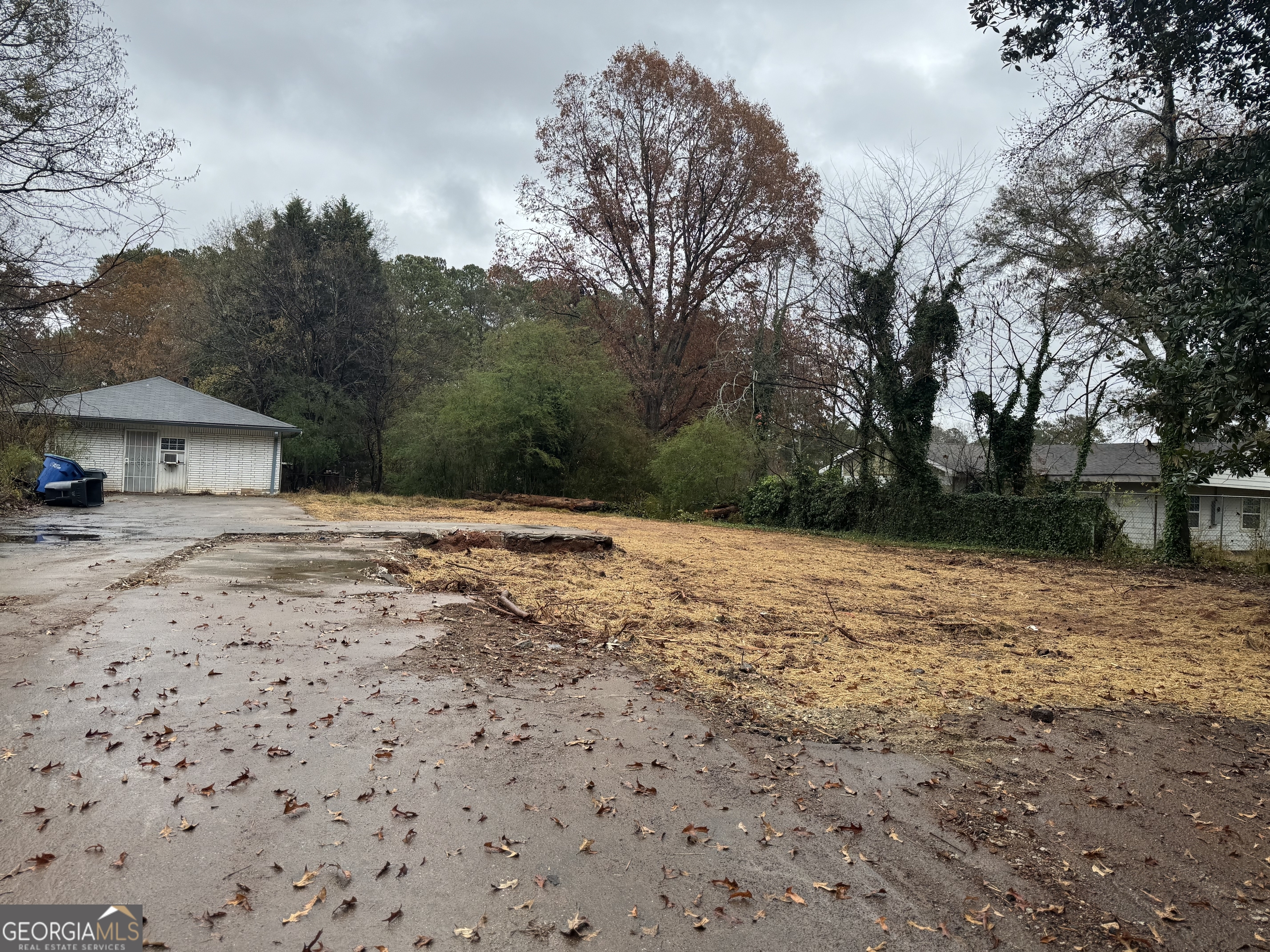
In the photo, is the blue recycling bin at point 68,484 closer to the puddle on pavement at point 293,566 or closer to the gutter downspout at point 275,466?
the gutter downspout at point 275,466

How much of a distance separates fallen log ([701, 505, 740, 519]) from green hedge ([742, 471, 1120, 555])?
0.84ft

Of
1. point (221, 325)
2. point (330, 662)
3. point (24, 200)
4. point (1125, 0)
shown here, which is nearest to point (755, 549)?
point (1125, 0)

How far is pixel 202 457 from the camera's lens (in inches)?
973

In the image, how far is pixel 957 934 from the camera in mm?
2363

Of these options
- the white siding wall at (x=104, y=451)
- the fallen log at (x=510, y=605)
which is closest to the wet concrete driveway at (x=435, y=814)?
the fallen log at (x=510, y=605)

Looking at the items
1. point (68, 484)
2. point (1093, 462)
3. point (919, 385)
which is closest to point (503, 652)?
point (68, 484)

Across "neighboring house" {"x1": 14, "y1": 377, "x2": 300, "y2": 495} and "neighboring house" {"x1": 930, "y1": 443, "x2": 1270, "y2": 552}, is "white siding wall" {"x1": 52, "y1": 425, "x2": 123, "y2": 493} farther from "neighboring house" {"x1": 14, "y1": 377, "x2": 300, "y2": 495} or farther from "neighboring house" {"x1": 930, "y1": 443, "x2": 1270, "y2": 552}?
"neighboring house" {"x1": 930, "y1": 443, "x2": 1270, "y2": 552}

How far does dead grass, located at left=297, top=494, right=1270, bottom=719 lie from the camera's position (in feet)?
15.9

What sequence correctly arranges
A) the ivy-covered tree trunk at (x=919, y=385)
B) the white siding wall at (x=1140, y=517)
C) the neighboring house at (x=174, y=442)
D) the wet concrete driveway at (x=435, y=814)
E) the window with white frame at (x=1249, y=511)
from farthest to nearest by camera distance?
the window with white frame at (x=1249, y=511)
the white siding wall at (x=1140, y=517)
the neighboring house at (x=174, y=442)
the ivy-covered tree trunk at (x=919, y=385)
the wet concrete driveway at (x=435, y=814)

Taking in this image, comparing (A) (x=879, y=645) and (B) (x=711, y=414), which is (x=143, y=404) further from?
(A) (x=879, y=645)

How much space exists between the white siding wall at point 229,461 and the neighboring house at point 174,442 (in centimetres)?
2

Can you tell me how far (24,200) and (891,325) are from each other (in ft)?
54.4

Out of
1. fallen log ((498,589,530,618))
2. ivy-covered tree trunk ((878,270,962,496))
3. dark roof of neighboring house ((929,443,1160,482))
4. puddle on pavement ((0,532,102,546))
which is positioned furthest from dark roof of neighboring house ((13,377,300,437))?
dark roof of neighboring house ((929,443,1160,482))

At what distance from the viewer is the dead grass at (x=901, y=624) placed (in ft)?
15.9
